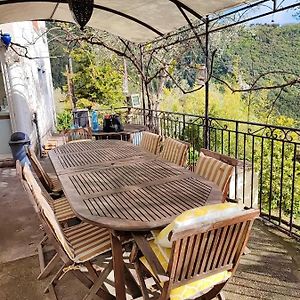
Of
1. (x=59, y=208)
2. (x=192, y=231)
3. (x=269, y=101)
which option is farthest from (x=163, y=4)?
(x=269, y=101)

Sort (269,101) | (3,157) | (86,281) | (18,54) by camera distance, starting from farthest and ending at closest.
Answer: (269,101)
(3,157)
(18,54)
(86,281)

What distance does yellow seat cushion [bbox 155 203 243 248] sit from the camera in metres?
1.44

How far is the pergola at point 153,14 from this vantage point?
3469mm

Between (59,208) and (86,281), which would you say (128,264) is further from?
(59,208)

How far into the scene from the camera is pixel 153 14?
169 inches

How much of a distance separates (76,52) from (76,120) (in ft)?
20.8

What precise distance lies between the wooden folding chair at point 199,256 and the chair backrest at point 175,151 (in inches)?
54.5

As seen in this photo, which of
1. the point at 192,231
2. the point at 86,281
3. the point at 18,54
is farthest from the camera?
the point at 18,54

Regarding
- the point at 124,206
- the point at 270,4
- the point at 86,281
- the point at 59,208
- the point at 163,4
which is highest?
the point at 163,4

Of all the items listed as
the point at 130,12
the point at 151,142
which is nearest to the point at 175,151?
the point at 151,142

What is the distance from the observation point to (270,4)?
10.3 ft

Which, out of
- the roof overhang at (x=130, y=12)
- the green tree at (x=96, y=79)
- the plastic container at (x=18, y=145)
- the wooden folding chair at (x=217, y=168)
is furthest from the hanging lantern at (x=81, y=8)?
the green tree at (x=96, y=79)

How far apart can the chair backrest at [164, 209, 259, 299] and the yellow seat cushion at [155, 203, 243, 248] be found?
19 mm

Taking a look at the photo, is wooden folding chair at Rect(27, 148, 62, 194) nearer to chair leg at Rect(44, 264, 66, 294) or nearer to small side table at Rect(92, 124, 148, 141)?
chair leg at Rect(44, 264, 66, 294)
